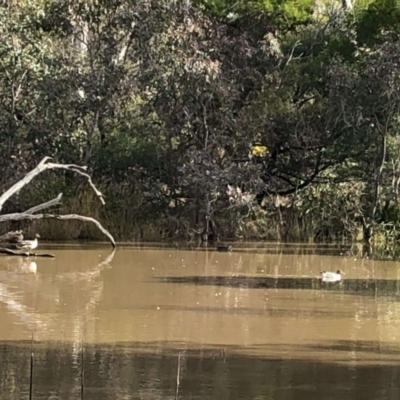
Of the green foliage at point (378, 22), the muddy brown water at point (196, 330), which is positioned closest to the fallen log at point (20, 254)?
the muddy brown water at point (196, 330)

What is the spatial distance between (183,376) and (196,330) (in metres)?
1.84

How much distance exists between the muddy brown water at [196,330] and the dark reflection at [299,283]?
23mm

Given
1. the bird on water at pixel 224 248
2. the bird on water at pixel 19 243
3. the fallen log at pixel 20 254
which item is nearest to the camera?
the fallen log at pixel 20 254

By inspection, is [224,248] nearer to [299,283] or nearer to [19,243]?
[19,243]

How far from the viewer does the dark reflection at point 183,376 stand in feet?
Result: 19.7

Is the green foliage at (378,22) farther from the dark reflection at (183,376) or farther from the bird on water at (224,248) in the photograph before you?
the dark reflection at (183,376)

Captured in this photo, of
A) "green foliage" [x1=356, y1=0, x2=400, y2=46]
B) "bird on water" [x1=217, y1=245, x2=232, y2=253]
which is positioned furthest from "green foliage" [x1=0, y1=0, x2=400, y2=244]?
"bird on water" [x1=217, y1=245, x2=232, y2=253]

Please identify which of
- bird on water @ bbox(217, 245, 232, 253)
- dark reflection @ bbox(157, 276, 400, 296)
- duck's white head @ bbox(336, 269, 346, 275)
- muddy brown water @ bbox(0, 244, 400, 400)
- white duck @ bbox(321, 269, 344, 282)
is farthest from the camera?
bird on water @ bbox(217, 245, 232, 253)

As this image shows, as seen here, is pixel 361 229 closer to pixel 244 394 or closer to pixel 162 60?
pixel 162 60

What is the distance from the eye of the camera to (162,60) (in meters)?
18.2

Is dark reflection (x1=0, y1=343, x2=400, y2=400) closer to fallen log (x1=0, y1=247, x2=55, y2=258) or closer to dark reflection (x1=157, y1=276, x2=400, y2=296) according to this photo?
dark reflection (x1=157, y1=276, x2=400, y2=296)

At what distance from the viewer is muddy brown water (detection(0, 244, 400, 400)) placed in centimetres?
626

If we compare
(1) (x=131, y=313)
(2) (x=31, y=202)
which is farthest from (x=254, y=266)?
(2) (x=31, y=202)

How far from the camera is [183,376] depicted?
21.3 ft
